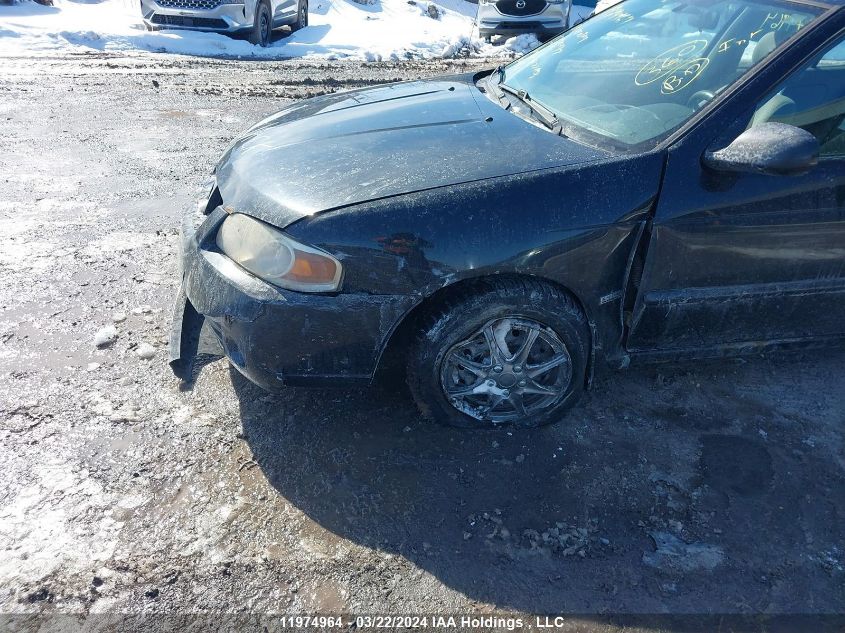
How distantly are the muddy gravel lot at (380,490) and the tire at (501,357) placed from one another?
5.3 inches

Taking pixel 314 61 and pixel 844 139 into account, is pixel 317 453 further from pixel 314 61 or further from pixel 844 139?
pixel 314 61

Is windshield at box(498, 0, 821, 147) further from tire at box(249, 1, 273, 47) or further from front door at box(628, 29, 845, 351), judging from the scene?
tire at box(249, 1, 273, 47)

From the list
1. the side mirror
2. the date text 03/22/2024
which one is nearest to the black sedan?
the side mirror

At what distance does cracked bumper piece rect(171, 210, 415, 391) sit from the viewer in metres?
2.31

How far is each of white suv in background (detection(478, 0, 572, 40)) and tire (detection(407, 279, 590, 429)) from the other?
11.4 m

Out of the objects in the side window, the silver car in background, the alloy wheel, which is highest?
Result: the side window

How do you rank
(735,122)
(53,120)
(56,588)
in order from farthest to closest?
(53,120) → (735,122) → (56,588)

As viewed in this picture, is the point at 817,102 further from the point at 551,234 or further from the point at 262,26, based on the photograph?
the point at 262,26

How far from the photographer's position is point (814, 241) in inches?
102

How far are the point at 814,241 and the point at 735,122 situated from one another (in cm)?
62

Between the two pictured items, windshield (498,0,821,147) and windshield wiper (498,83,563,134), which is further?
windshield wiper (498,83,563,134)

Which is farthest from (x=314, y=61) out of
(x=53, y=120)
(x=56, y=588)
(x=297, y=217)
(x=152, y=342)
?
(x=56, y=588)

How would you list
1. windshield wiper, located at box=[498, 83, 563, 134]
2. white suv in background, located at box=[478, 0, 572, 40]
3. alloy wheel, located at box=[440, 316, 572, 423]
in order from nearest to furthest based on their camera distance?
alloy wheel, located at box=[440, 316, 572, 423], windshield wiper, located at box=[498, 83, 563, 134], white suv in background, located at box=[478, 0, 572, 40]

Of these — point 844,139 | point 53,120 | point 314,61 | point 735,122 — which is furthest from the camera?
point 314,61
